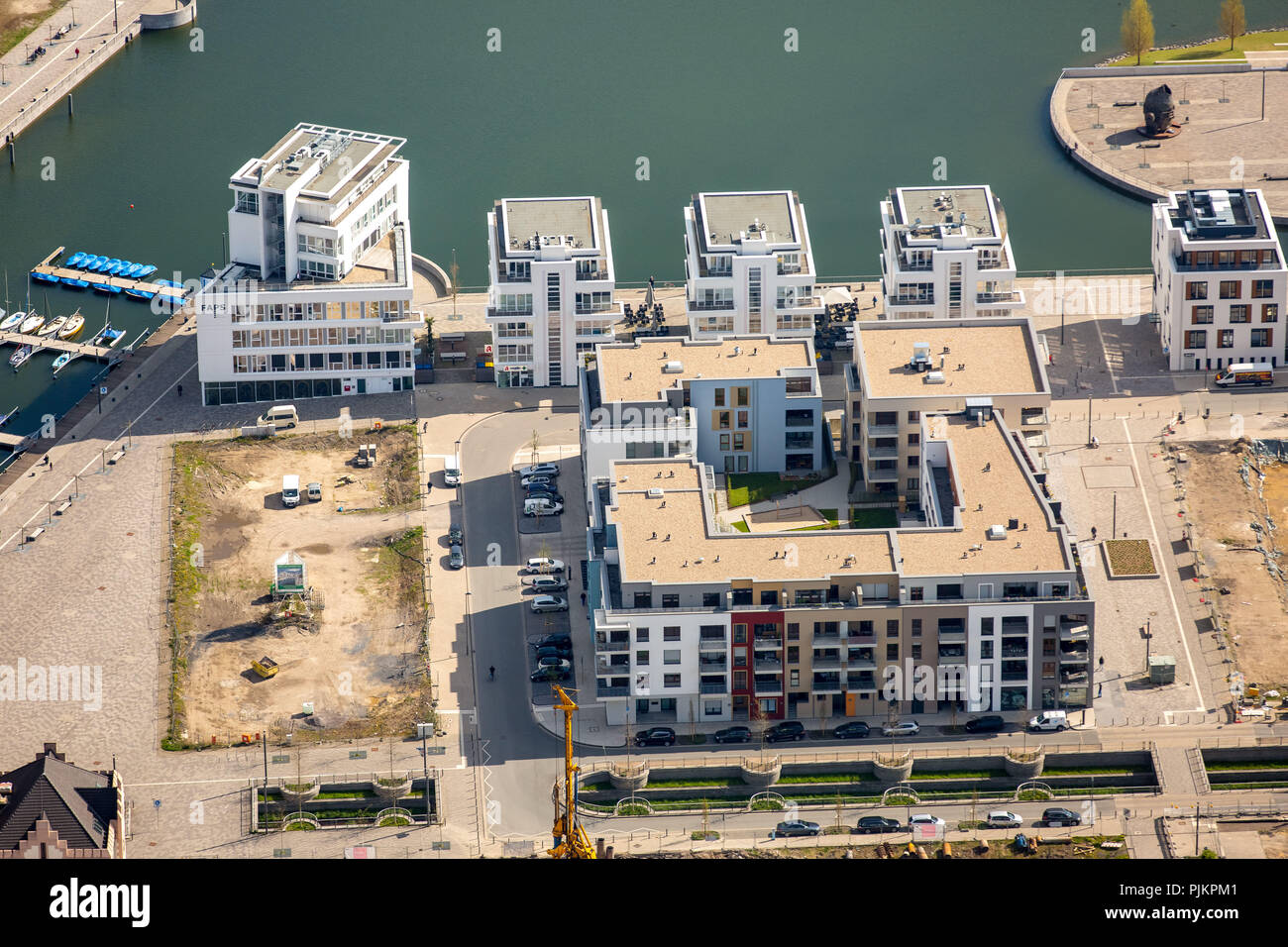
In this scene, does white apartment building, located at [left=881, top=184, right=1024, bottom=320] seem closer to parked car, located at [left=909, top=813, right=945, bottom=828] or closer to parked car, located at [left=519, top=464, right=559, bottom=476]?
parked car, located at [left=519, top=464, right=559, bottom=476]

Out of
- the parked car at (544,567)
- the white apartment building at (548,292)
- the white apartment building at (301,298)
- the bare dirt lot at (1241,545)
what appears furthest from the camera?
the white apartment building at (301,298)

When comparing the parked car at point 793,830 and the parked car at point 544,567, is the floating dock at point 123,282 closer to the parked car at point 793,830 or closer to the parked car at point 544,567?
the parked car at point 544,567

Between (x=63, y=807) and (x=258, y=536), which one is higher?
(x=258, y=536)

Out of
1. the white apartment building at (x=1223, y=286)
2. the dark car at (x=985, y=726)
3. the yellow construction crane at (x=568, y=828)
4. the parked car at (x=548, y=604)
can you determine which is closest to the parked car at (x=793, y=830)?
the yellow construction crane at (x=568, y=828)

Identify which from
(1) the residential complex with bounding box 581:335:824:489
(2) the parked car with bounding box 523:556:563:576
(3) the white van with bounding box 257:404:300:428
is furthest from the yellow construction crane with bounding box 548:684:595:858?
(3) the white van with bounding box 257:404:300:428

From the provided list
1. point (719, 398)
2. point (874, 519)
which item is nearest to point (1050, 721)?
point (874, 519)
